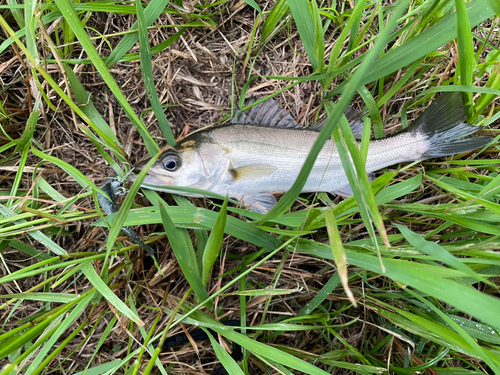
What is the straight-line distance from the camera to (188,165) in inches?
85.0

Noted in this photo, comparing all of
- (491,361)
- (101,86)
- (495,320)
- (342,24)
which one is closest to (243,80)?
(342,24)

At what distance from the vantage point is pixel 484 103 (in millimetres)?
2074

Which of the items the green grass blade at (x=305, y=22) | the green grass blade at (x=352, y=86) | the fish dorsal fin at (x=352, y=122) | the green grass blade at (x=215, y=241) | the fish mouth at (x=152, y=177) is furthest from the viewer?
the fish dorsal fin at (x=352, y=122)

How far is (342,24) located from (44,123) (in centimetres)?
256

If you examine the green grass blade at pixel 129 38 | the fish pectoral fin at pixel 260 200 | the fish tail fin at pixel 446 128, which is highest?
the green grass blade at pixel 129 38

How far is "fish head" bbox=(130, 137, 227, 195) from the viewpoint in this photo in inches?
83.3

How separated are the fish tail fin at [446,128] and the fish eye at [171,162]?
1766 mm

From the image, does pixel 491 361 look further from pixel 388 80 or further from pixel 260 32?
pixel 260 32

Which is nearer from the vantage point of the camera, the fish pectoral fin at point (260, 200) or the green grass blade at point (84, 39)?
the green grass blade at point (84, 39)

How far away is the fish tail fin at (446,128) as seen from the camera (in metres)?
2.16

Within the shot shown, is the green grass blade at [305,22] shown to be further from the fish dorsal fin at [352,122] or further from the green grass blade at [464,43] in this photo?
the green grass blade at [464,43]

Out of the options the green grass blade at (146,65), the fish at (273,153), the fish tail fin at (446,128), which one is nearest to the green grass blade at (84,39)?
the green grass blade at (146,65)

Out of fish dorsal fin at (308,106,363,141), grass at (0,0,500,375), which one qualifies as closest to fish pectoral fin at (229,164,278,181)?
grass at (0,0,500,375)

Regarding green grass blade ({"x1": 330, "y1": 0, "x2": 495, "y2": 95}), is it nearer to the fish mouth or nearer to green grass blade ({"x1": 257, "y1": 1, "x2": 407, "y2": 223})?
green grass blade ({"x1": 257, "y1": 1, "x2": 407, "y2": 223})
